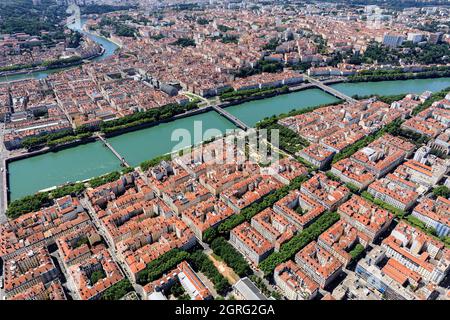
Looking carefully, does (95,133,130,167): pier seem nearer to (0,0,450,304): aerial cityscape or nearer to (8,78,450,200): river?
(0,0,450,304): aerial cityscape

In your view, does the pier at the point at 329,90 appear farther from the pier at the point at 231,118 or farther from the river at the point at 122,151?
the pier at the point at 231,118

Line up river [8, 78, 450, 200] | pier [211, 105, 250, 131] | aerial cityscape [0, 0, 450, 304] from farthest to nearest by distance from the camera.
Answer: pier [211, 105, 250, 131]
river [8, 78, 450, 200]
aerial cityscape [0, 0, 450, 304]

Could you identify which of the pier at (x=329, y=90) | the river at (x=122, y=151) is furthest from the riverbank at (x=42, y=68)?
the pier at (x=329, y=90)

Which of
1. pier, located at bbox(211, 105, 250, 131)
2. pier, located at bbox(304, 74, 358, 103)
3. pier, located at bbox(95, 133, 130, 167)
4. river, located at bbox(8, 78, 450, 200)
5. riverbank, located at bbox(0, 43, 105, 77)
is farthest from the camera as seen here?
riverbank, located at bbox(0, 43, 105, 77)

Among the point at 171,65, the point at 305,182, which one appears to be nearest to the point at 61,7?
the point at 171,65

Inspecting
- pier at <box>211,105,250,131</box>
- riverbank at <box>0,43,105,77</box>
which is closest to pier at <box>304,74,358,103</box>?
pier at <box>211,105,250,131</box>

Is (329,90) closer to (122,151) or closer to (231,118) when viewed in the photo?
(231,118)

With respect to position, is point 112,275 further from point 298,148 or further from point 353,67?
point 353,67
